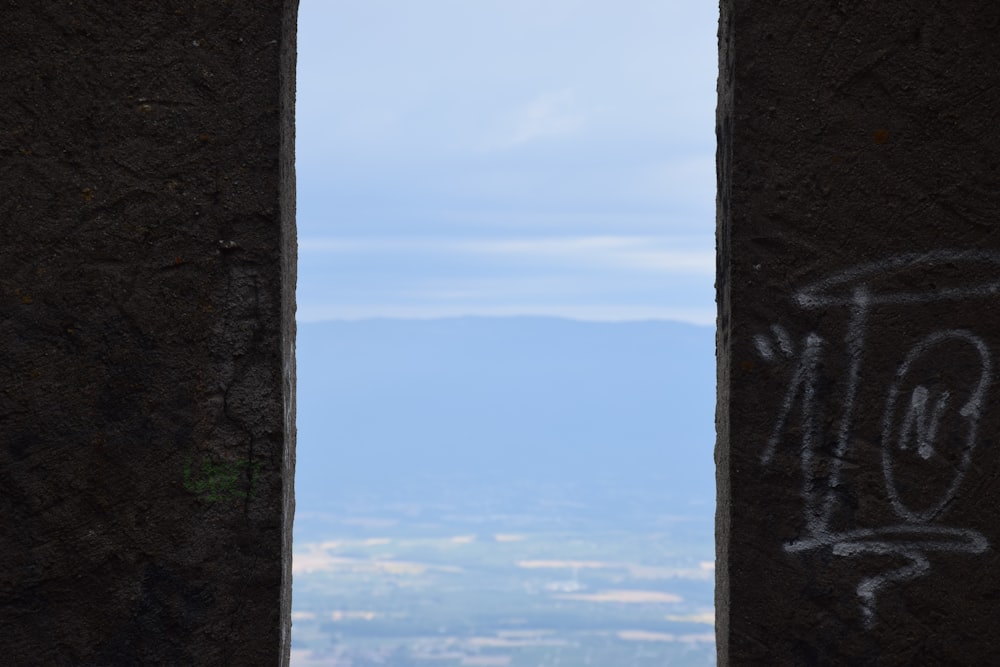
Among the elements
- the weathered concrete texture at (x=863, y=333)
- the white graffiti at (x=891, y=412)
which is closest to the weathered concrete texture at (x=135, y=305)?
the weathered concrete texture at (x=863, y=333)

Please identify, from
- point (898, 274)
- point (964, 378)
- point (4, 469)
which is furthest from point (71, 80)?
point (964, 378)

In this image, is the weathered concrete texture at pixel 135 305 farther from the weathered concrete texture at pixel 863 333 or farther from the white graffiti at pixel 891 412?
the white graffiti at pixel 891 412

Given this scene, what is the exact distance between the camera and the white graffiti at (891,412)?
303 cm

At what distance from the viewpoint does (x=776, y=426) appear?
10.0 feet

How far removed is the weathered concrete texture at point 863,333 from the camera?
119 inches

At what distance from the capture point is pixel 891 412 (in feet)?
10.0

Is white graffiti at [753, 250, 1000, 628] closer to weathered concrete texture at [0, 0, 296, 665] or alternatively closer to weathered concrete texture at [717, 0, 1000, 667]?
weathered concrete texture at [717, 0, 1000, 667]

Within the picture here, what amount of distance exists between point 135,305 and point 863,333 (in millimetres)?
1641

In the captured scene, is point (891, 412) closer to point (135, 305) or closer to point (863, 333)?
point (863, 333)

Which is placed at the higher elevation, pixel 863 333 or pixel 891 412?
pixel 863 333

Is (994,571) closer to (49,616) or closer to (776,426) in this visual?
(776,426)

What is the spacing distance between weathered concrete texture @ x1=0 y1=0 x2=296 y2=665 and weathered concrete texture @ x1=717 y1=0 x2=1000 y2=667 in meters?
1.07

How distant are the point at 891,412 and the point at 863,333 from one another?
0.19 m

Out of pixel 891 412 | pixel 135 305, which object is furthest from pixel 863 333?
pixel 135 305
